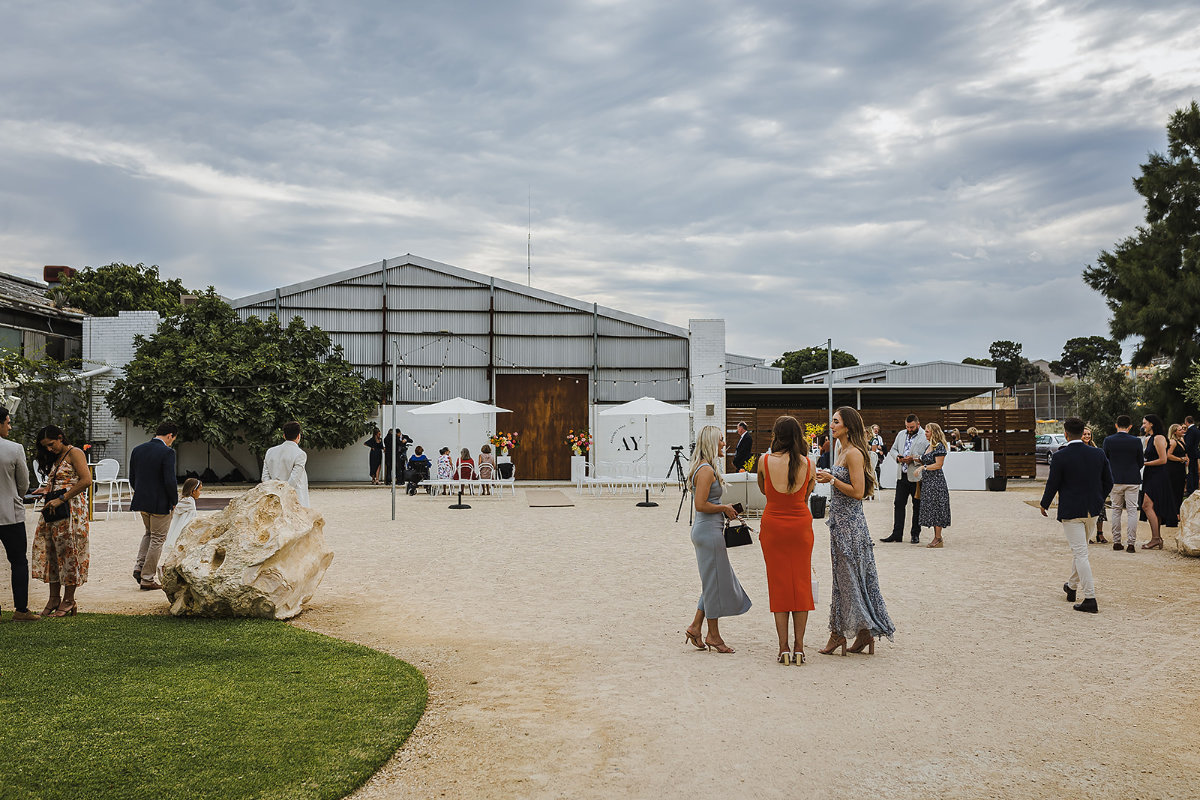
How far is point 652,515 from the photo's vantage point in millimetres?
16750

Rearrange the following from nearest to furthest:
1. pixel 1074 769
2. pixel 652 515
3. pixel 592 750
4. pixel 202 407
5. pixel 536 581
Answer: pixel 1074 769
pixel 592 750
pixel 536 581
pixel 652 515
pixel 202 407

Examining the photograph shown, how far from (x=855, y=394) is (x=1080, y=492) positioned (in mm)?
27292

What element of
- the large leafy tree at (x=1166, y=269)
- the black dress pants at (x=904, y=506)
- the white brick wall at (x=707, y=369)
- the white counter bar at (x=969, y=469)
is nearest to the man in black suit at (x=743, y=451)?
the black dress pants at (x=904, y=506)

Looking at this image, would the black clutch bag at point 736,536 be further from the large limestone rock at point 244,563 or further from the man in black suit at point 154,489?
the man in black suit at point 154,489

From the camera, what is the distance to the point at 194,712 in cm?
470

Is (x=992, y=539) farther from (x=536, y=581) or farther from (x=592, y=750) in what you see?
(x=592, y=750)

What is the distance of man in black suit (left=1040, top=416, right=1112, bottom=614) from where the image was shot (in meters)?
7.57

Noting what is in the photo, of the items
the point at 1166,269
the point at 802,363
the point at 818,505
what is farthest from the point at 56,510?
the point at 802,363

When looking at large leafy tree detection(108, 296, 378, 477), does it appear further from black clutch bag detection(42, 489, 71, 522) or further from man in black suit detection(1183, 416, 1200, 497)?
man in black suit detection(1183, 416, 1200, 497)

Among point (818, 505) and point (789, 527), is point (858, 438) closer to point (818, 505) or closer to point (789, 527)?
point (789, 527)

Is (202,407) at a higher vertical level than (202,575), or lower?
higher

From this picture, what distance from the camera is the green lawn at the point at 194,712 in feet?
12.5

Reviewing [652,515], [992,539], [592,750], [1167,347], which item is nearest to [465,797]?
[592,750]

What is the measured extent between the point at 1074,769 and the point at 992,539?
9562mm
